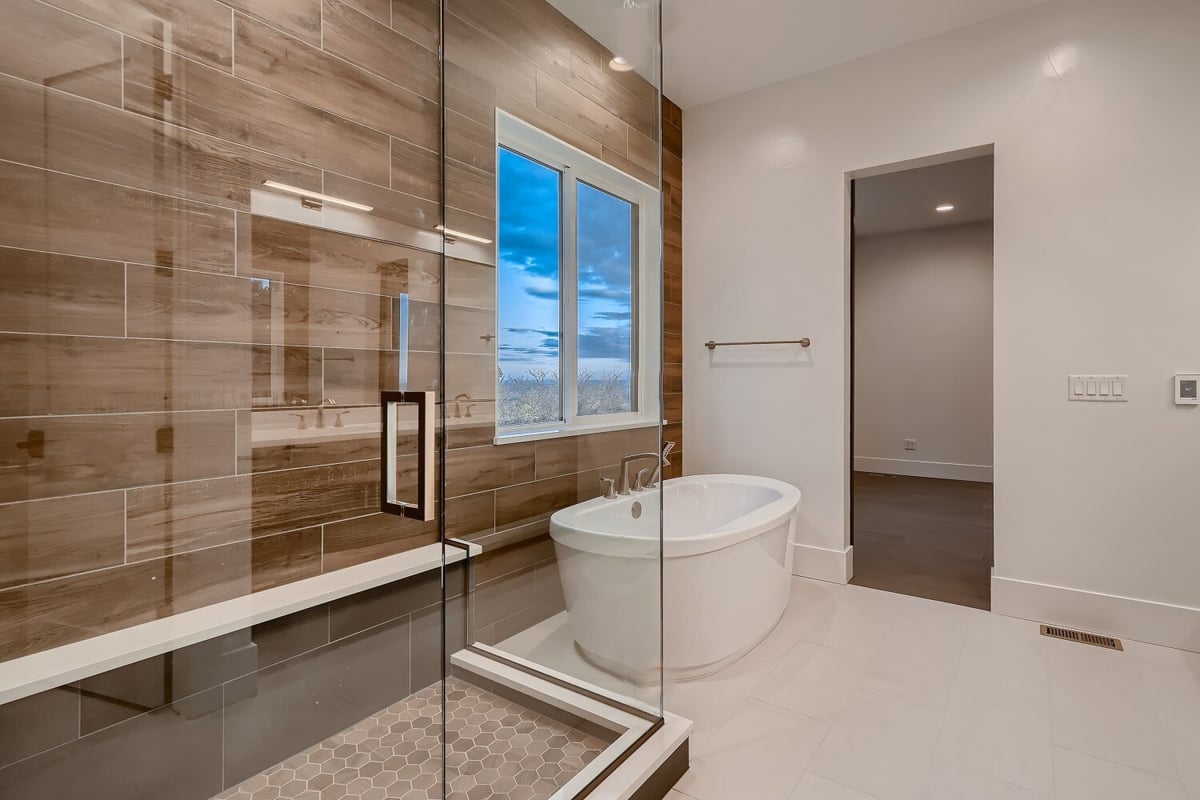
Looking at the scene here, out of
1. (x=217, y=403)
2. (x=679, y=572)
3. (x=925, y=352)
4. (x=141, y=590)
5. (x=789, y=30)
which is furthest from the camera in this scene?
(x=925, y=352)

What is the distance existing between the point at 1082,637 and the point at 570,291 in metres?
2.72

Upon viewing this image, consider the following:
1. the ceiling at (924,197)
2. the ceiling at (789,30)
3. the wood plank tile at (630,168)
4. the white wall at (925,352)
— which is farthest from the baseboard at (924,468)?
the wood plank tile at (630,168)

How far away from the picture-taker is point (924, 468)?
21.0ft

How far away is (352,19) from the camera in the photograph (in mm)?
1690

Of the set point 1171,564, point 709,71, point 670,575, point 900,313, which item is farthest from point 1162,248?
point 900,313

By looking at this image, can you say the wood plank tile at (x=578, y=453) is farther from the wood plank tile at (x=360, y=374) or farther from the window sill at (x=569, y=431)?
the wood plank tile at (x=360, y=374)

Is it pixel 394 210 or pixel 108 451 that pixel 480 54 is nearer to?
pixel 394 210

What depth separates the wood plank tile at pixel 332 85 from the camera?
1.43 metres

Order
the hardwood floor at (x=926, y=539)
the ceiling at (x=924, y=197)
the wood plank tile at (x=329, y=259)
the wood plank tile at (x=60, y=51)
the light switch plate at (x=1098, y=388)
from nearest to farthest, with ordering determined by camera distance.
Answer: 1. the wood plank tile at (x=60, y=51)
2. the wood plank tile at (x=329, y=259)
3. the light switch plate at (x=1098, y=388)
4. the hardwood floor at (x=926, y=539)
5. the ceiling at (x=924, y=197)

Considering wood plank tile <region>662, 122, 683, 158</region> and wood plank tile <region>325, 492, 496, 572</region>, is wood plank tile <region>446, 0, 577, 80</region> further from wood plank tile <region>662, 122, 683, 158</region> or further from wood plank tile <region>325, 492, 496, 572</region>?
wood plank tile <region>662, 122, 683, 158</region>

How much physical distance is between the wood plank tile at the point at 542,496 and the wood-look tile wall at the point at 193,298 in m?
0.07

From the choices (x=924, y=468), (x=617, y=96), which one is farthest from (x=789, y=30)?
(x=924, y=468)

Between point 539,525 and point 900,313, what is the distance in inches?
249

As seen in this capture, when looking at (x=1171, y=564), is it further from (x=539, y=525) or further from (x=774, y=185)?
(x=539, y=525)
